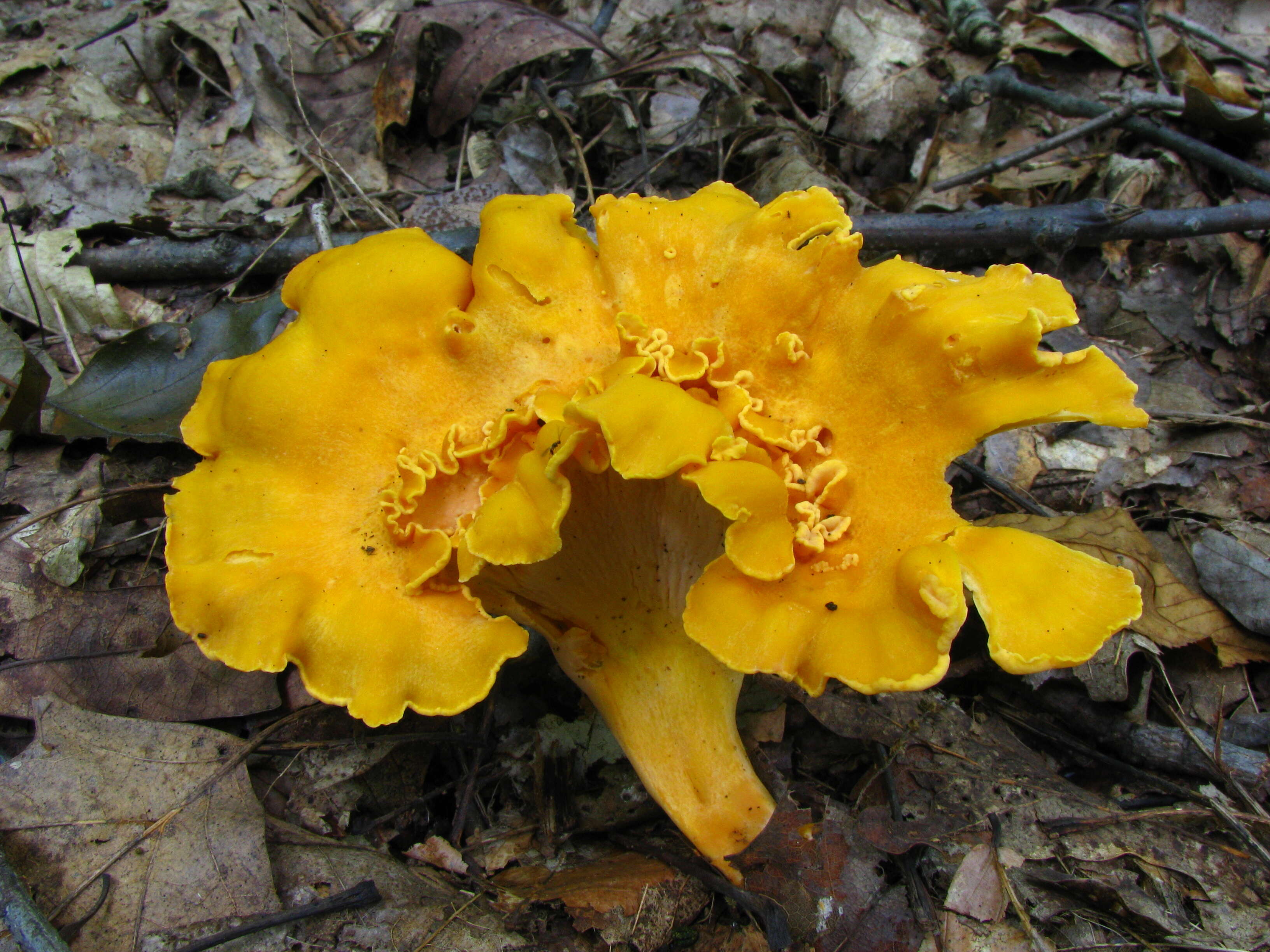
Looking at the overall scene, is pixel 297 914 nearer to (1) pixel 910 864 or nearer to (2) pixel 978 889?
(1) pixel 910 864

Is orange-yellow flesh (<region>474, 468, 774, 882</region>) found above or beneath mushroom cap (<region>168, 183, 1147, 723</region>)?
beneath

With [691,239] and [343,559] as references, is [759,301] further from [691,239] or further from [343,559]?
[343,559]

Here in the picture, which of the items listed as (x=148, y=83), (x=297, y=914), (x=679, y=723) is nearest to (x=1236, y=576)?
(x=679, y=723)

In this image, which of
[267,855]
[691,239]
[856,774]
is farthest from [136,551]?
[856,774]

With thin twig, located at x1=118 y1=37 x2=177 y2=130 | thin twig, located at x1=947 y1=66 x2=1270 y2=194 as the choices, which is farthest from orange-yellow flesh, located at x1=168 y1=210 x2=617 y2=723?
thin twig, located at x1=118 y1=37 x2=177 y2=130

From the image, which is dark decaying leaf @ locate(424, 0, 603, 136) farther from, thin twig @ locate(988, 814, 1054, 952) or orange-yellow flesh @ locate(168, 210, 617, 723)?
thin twig @ locate(988, 814, 1054, 952)
